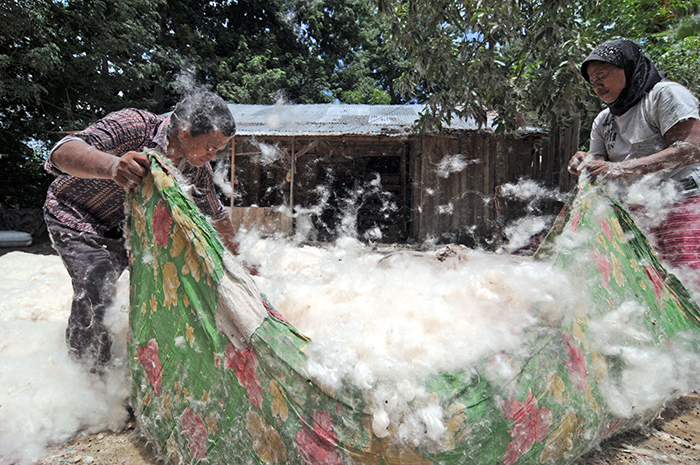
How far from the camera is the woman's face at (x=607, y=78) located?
2.04 m

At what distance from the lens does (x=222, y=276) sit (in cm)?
120

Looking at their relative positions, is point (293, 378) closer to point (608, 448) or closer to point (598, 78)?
point (608, 448)

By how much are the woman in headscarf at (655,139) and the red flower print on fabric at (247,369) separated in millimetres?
1679

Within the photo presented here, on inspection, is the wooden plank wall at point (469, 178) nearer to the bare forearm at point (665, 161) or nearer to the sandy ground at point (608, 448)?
the bare forearm at point (665, 161)

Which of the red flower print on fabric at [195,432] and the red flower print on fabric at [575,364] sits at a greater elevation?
the red flower print on fabric at [575,364]

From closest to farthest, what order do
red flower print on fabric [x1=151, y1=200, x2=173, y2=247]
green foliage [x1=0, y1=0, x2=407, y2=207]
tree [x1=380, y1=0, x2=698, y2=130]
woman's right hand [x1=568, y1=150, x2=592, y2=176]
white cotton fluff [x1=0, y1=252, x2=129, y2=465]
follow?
red flower print on fabric [x1=151, y1=200, x2=173, y2=247] → white cotton fluff [x1=0, y1=252, x2=129, y2=465] → woman's right hand [x1=568, y1=150, x2=592, y2=176] → tree [x1=380, y1=0, x2=698, y2=130] → green foliage [x1=0, y1=0, x2=407, y2=207]

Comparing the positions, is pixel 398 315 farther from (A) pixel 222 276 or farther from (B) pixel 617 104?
(B) pixel 617 104

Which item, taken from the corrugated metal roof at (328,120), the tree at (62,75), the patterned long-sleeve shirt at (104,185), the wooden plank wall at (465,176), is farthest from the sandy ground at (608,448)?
the tree at (62,75)

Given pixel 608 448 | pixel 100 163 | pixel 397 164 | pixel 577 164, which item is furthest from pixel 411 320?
pixel 397 164

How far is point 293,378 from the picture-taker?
108cm

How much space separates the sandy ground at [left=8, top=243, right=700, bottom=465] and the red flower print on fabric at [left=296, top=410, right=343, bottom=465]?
66 centimetres

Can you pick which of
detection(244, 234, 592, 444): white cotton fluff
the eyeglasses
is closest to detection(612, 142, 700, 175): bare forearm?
the eyeglasses

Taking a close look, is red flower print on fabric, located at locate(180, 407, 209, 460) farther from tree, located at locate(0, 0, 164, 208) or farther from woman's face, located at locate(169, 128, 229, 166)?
tree, located at locate(0, 0, 164, 208)

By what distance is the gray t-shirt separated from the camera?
187 centimetres
